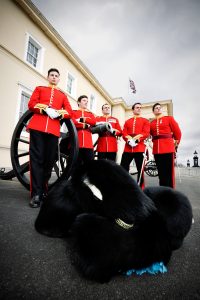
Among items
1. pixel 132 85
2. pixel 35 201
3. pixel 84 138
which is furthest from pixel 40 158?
pixel 132 85

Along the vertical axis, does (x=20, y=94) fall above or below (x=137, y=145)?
above

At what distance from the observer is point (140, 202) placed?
3.76ft

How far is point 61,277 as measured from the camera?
102cm

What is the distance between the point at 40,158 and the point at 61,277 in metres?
1.54

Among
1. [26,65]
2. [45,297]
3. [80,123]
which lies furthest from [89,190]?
[26,65]

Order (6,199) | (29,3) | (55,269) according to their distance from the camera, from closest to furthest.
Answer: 1. (55,269)
2. (6,199)
3. (29,3)

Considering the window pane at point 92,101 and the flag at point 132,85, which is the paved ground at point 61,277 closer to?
the window pane at point 92,101

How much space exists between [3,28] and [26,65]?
5.09 feet

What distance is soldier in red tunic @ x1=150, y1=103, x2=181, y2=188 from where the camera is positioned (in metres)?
3.18

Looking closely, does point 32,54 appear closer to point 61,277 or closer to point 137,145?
point 137,145

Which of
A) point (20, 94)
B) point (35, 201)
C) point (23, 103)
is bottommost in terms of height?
point (35, 201)

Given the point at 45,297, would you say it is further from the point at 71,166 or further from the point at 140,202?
the point at 71,166

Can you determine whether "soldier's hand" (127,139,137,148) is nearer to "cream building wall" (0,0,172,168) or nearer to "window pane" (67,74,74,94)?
"cream building wall" (0,0,172,168)

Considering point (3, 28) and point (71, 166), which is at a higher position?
point (3, 28)
